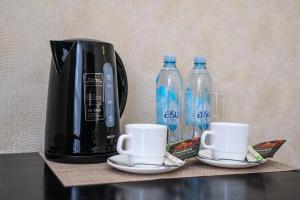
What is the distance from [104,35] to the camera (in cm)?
106

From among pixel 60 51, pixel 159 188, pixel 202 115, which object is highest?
pixel 60 51

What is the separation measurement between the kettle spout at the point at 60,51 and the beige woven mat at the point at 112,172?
0.21m

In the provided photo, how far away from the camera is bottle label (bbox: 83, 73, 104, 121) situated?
2.75 ft

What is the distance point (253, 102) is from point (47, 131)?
0.68m

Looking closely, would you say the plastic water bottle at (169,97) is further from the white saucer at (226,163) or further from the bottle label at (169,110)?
the white saucer at (226,163)

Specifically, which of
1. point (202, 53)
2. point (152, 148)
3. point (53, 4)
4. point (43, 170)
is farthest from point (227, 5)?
point (43, 170)

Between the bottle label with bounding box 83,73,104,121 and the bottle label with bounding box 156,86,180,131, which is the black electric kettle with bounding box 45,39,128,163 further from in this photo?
the bottle label with bounding box 156,86,180,131

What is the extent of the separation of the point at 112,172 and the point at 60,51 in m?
0.28

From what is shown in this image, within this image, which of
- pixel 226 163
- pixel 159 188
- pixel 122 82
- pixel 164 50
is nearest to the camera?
pixel 159 188

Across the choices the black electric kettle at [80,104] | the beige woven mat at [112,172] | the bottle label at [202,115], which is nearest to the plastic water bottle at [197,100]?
the bottle label at [202,115]

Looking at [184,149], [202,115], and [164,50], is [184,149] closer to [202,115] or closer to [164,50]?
[202,115]

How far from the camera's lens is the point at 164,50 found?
114 cm

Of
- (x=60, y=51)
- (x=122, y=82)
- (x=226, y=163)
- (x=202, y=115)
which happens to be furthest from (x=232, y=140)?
(x=60, y=51)

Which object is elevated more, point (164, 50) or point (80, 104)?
point (164, 50)
